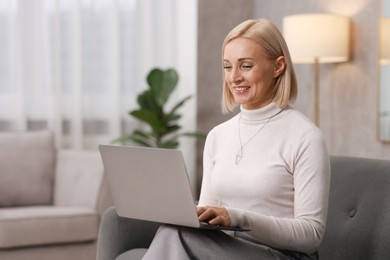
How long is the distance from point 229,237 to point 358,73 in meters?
2.64

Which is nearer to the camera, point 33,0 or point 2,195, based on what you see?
point 2,195

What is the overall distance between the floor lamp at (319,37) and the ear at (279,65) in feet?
7.10

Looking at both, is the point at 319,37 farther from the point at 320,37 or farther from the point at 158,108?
the point at 158,108

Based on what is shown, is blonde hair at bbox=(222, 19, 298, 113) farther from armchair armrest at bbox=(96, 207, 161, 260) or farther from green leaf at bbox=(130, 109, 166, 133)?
green leaf at bbox=(130, 109, 166, 133)

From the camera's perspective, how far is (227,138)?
91.2 inches

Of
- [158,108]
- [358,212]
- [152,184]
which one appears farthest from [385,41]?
[152,184]

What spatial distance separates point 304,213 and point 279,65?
452 millimetres

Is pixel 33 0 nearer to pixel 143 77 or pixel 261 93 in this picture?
pixel 143 77

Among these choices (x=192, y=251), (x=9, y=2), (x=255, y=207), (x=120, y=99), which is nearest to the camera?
(x=192, y=251)

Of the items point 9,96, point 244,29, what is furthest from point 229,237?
point 9,96

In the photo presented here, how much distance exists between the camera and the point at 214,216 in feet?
6.09

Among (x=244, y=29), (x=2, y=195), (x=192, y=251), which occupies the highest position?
(x=244, y=29)

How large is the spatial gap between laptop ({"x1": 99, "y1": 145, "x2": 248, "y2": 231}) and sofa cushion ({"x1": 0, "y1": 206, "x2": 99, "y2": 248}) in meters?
1.75

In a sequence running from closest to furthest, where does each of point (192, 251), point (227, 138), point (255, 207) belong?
point (192, 251) → point (255, 207) → point (227, 138)
